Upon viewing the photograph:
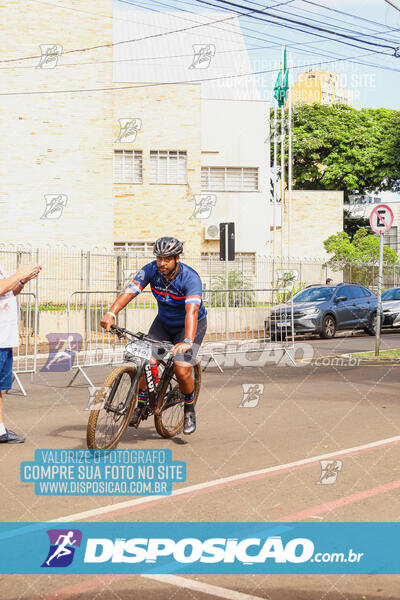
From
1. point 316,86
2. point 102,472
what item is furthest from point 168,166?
point 316,86

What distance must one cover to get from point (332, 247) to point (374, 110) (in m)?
20.3

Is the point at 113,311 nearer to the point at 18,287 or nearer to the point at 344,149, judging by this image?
the point at 18,287

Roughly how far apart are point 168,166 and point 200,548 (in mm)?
30844

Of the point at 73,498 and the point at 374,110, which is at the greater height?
the point at 374,110

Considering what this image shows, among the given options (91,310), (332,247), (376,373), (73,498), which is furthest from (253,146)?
(73,498)

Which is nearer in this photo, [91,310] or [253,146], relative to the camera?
[91,310]

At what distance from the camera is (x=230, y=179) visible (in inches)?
1508

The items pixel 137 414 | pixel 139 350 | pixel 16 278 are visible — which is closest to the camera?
pixel 139 350

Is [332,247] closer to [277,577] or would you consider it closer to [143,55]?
[143,55]

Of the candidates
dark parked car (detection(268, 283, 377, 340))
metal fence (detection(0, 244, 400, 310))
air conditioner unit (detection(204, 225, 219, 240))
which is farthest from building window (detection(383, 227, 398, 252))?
metal fence (detection(0, 244, 400, 310))

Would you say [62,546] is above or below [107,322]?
below

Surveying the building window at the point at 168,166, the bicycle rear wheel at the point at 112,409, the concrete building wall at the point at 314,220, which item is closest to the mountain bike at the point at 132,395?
the bicycle rear wheel at the point at 112,409

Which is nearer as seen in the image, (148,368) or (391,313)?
(148,368)

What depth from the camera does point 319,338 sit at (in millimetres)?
24062
